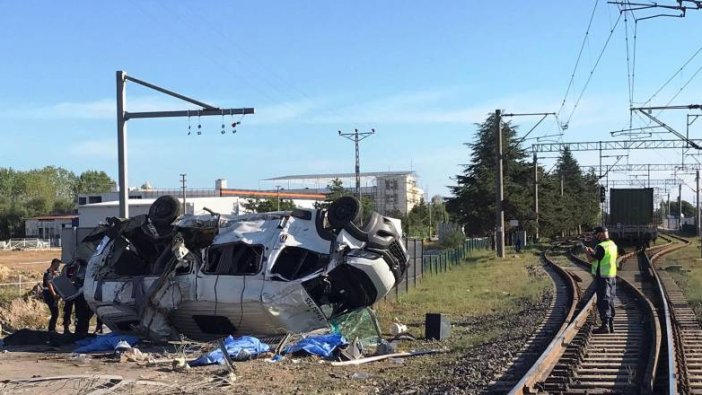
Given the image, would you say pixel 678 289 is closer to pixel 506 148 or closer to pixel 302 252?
pixel 302 252

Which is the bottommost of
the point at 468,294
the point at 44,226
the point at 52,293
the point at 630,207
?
the point at 44,226

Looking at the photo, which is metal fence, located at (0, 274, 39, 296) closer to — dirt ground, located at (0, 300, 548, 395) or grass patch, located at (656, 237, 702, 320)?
dirt ground, located at (0, 300, 548, 395)

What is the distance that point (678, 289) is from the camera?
2194 cm

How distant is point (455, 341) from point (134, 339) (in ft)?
18.8

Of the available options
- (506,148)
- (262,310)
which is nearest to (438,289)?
(262,310)

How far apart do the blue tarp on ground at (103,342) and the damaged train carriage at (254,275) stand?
9.1 inches

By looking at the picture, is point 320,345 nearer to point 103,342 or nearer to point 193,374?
point 193,374

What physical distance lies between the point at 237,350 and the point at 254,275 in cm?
171

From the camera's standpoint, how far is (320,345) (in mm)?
11969

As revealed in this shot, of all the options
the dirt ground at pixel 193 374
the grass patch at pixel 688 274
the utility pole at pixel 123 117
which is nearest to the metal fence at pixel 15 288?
the utility pole at pixel 123 117

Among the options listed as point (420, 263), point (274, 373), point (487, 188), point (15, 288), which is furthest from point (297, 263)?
point (487, 188)

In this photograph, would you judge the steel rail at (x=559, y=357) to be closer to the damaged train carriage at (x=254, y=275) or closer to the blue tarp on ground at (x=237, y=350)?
the damaged train carriage at (x=254, y=275)

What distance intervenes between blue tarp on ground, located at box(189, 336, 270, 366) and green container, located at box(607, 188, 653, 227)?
38.8m

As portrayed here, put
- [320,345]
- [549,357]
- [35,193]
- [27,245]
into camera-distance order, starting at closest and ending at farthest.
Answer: [549,357]
[320,345]
[27,245]
[35,193]
